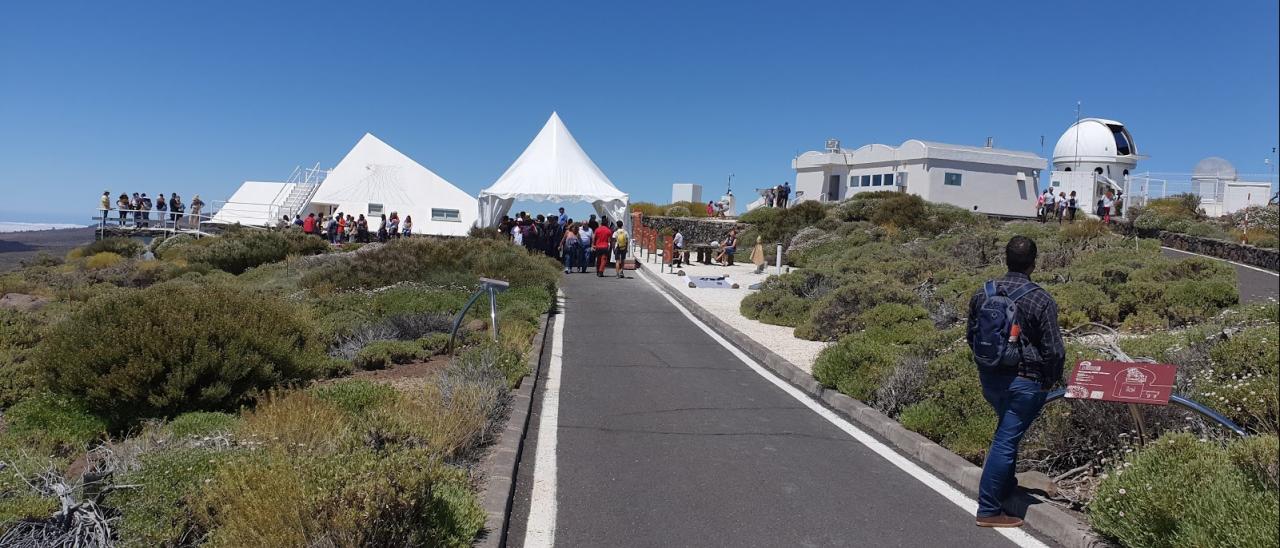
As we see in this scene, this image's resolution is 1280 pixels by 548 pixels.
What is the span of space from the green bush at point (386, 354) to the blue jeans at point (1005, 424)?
6578 millimetres

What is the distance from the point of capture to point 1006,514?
533cm

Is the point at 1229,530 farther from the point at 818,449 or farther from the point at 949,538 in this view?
the point at 818,449

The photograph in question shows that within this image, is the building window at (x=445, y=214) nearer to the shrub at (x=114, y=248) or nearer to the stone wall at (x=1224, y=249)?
the shrub at (x=114, y=248)

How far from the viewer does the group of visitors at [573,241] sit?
24.6 meters

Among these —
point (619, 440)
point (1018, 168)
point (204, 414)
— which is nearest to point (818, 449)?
point (619, 440)

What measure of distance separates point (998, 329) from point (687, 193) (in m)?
57.9

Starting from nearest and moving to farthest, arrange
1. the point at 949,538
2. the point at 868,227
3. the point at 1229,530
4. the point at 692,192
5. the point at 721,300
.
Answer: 1. the point at 1229,530
2. the point at 949,538
3. the point at 721,300
4. the point at 868,227
5. the point at 692,192

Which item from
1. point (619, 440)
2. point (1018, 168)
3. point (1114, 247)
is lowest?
point (619, 440)

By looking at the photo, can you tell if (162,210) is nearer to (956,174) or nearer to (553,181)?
(553,181)

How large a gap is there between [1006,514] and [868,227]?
2707cm

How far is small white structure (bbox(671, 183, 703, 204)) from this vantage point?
62250mm

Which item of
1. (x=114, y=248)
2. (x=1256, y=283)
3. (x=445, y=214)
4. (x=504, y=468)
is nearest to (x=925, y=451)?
(x=504, y=468)

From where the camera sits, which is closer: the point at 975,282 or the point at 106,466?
the point at 106,466

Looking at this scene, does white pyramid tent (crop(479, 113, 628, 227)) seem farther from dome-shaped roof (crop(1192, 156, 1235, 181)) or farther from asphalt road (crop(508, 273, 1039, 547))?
dome-shaped roof (crop(1192, 156, 1235, 181))
